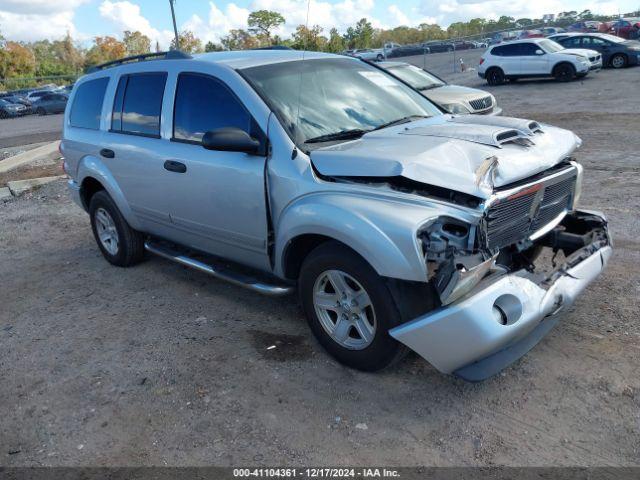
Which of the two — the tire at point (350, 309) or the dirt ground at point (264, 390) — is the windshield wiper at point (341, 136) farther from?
the dirt ground at point (264, 390)

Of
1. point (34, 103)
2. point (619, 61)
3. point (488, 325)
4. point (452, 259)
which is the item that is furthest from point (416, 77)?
point (34, 103)

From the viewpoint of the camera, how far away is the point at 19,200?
9875 mm

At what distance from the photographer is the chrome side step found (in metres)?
4.06

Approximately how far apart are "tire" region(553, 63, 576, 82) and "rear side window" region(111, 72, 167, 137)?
2005 cm

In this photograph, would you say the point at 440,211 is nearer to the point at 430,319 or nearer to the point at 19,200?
the point at 430,319

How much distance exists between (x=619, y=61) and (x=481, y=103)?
1678 cm

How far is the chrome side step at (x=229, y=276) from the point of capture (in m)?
4.06

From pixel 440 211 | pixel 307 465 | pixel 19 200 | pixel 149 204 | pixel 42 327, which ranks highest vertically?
pixel 440 211

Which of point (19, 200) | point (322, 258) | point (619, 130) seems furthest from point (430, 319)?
point (619, 130)

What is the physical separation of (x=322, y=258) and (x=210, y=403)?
1111 mm

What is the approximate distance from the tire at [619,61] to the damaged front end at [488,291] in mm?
24687

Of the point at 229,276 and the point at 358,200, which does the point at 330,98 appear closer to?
the point at 358,200

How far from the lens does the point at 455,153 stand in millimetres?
3473

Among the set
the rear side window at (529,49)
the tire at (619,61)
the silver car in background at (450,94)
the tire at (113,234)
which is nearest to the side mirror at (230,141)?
the tire at (113,234)
